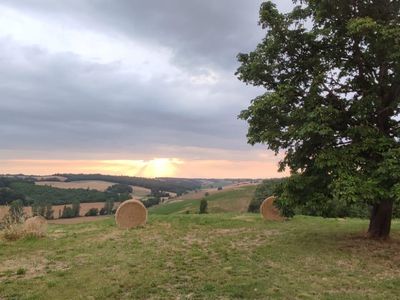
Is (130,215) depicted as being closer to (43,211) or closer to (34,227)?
(34,227)

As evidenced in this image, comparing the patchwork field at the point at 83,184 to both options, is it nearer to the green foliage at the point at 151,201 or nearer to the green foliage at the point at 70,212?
the green foliage at the point at 151,201

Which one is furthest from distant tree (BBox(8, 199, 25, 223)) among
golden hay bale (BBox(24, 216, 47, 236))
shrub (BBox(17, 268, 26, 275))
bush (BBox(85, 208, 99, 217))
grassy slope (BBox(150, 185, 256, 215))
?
grassy slope (BBox(150, 185, 256, 215))

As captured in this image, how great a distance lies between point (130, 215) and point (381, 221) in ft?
38.1

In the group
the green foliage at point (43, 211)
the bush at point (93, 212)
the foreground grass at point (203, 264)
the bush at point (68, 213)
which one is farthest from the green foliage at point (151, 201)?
the foreground grass at point (203, 264)

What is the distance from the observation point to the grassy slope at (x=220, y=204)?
197 feet

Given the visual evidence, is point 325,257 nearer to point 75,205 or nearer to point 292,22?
point 292,22

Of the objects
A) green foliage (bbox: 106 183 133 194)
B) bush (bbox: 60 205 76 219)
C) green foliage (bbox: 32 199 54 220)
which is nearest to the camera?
green foliage (bbox: 32 199 54 220)

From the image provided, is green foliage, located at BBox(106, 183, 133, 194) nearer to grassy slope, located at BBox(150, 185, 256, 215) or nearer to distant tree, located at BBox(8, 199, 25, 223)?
grassy slope, located at BBox(150, 185, 256, 215)

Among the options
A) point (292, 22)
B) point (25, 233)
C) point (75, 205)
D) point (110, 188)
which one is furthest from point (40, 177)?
point (292, 22)

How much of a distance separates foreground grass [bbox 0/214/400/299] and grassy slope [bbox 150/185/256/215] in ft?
126

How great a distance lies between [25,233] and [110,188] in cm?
6872

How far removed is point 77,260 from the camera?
13.5m

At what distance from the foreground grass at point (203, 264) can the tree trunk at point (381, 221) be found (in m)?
0.48

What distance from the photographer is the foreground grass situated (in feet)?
32.1
